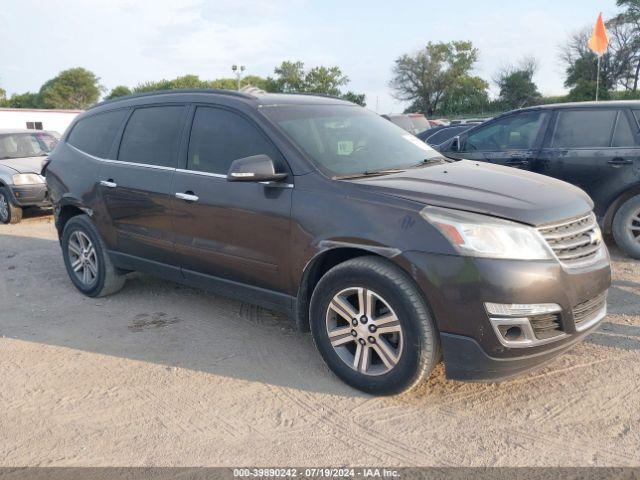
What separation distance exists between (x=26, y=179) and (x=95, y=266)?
18.2ft

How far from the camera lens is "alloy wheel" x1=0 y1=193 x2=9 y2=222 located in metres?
10.1

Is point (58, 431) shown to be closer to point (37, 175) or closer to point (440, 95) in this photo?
point (37, 175)

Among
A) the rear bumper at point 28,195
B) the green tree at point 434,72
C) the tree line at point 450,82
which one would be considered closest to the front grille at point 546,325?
the rear bumper at point 28,195

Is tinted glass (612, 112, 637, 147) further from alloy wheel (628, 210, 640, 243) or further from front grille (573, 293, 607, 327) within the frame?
front grille (573, 293, 607, 327)

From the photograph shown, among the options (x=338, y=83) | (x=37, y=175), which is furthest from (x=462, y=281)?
(x=338, y=83)

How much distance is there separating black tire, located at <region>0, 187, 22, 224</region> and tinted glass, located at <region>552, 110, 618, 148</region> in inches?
337

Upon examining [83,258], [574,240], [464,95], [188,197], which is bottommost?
[83,258]

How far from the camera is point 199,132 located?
14.9 feet

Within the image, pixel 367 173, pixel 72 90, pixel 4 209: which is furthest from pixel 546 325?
pixel 72 90

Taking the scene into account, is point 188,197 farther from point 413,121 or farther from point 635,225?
point 413,121

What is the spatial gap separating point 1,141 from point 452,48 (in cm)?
6674

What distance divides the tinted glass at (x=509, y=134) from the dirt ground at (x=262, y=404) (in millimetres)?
2570

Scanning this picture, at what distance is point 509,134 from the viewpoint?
23.4 ft

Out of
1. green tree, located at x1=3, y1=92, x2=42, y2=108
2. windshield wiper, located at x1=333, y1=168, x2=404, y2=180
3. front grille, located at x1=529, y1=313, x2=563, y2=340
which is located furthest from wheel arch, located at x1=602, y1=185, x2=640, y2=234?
green tree, located at x1=3, y1=92, x2=42, y2=108
